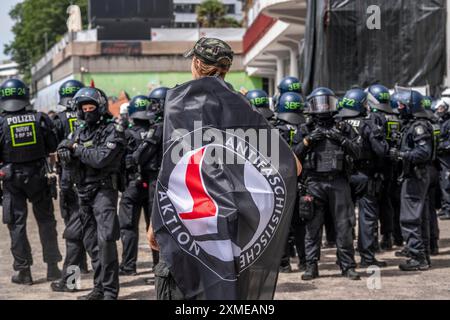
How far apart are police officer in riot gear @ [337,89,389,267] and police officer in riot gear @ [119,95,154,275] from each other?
7.89 feet

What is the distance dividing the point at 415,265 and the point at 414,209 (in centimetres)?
64

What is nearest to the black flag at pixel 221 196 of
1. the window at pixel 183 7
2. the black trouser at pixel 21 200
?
the black trouser at pixel 21 200

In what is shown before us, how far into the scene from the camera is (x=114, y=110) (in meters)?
26.0

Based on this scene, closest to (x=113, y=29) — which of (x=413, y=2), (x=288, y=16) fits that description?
(x=288, y=16)

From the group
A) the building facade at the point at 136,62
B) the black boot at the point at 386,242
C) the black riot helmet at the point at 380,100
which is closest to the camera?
the black riot helmet at the point at 380,100

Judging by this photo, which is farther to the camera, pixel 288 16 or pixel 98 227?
pixel 288 16

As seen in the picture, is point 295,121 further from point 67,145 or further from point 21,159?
point 21,159

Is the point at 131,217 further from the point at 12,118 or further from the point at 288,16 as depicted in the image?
the point at 288,16

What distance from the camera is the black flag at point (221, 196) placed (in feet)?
11.9

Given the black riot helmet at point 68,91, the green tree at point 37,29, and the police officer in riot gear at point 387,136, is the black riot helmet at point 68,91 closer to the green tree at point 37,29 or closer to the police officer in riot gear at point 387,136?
the police officer in riot gear at point 387,136

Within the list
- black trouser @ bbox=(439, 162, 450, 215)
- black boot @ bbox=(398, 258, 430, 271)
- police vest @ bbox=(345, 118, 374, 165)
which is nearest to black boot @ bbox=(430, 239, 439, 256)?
black boot @ bbox=(398, 258, 430, 271)

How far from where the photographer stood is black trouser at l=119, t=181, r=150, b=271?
30.6 feet

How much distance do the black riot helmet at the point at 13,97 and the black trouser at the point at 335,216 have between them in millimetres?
3335

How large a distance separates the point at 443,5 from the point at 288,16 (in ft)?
20.2
